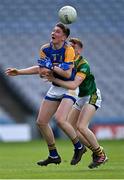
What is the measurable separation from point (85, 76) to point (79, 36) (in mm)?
16435

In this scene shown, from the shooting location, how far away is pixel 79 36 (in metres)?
27.6

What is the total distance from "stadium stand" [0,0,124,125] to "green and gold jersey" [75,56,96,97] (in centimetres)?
1389

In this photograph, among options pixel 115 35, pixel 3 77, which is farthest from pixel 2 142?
pixel 115 35

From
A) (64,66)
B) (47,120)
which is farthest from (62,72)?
(47,120)

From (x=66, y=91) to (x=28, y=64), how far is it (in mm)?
15587

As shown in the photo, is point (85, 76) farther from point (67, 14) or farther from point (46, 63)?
point (67, 14)

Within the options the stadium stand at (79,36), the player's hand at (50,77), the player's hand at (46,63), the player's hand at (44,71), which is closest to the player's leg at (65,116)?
the player's hand at (50,77)

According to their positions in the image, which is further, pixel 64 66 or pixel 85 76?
pixel 85 76

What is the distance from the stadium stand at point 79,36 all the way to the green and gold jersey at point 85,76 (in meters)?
13.9

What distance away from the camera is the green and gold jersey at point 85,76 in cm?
1120

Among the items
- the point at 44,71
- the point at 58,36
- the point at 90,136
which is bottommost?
the point at 90,136

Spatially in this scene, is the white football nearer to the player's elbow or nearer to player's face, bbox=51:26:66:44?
player's face, bbox=51:26:66:44

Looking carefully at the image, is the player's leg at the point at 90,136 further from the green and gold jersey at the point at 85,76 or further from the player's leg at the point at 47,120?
the player's leg at the point at 47,120

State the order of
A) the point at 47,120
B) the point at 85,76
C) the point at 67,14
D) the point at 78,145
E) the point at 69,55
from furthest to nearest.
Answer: the point at 78,145, the point at 85,76, the point at 47,120, the point at 67,14, the point at 69,55
